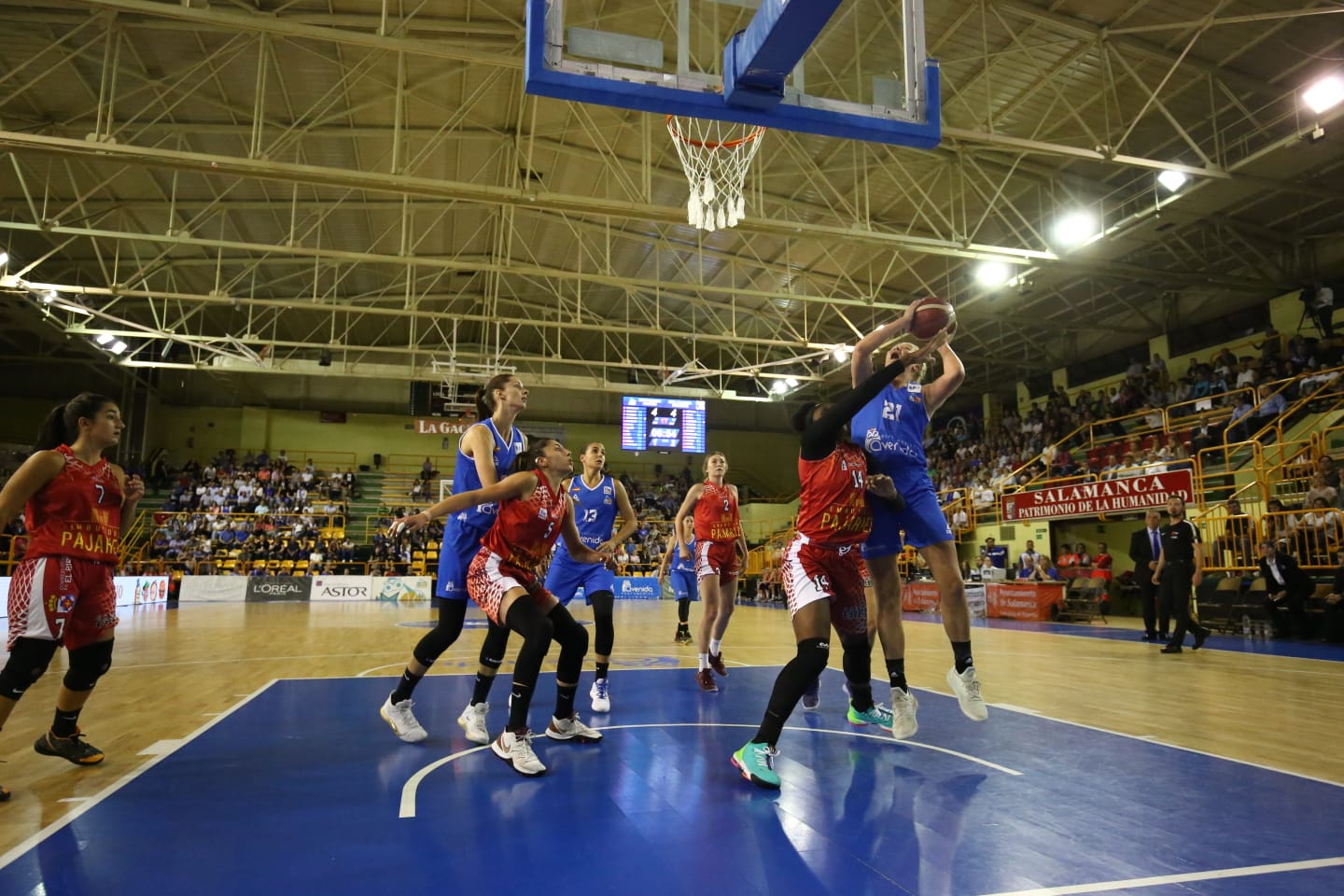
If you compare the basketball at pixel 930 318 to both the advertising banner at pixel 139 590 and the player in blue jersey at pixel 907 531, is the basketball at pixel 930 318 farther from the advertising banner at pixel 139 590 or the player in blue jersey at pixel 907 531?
the advertising banner at pixel 139 590

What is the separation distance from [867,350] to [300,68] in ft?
47.3

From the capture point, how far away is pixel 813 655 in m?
3.71

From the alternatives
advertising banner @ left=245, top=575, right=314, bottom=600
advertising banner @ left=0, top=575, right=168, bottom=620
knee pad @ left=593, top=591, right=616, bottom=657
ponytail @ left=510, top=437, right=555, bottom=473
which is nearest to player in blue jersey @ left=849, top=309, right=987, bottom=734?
ponytail @ left=510, top=437, right=555, bottom=473

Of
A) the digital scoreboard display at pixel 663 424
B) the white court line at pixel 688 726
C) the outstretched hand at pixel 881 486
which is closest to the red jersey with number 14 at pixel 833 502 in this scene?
the outstretched hand at pixel 881 486

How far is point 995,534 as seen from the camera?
71.9ft

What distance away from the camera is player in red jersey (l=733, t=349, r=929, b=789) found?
3.67 metres

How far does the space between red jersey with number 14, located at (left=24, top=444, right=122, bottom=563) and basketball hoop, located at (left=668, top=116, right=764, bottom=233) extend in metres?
7.60

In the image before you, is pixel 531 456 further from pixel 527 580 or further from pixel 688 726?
pixel 688 726

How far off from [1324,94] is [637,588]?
20667mm

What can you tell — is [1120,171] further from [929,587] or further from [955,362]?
[955,362]

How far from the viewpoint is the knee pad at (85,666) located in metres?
3.97

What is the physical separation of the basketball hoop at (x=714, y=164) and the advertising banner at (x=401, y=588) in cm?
1498

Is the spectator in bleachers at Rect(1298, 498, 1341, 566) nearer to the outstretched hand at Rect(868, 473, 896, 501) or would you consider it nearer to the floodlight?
the floodlight

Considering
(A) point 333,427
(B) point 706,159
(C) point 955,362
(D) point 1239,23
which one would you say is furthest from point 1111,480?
(A) point 333,427
